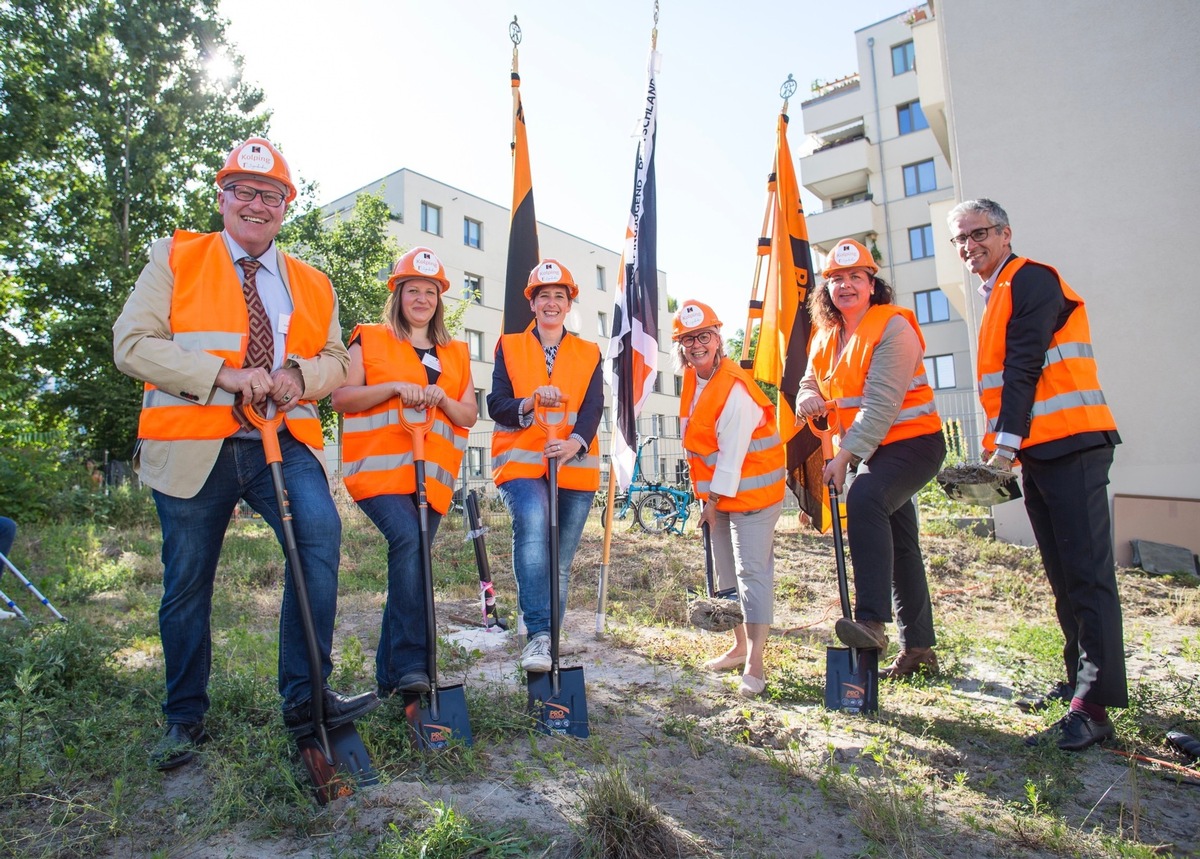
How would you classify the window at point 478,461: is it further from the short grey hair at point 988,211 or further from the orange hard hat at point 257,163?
the short grey hair at point 988,211

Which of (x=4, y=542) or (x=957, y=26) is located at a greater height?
(x=957, y=26)

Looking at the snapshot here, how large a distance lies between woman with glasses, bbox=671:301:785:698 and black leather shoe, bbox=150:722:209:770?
2560 mm

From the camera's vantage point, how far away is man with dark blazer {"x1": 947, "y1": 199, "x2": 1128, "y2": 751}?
331 centimetres

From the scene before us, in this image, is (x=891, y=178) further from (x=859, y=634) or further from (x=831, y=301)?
(x=859, y=634)

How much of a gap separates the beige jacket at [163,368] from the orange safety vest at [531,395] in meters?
1.51

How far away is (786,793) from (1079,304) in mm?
2610

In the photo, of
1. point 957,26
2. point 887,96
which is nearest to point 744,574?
point 957,26

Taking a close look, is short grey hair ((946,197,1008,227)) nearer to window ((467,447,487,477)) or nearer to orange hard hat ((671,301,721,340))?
orange hard hat ((671,301,721,340))

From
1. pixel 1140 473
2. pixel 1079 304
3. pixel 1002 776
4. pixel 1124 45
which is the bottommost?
pixel 1002 776

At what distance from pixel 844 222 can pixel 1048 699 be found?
27.0 m

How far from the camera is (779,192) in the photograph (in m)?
6.76

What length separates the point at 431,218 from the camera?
109 ft

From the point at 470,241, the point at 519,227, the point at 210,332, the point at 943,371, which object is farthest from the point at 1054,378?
the point at 470,241

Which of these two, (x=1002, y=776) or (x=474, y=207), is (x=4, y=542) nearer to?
(x=1002, y=776)
